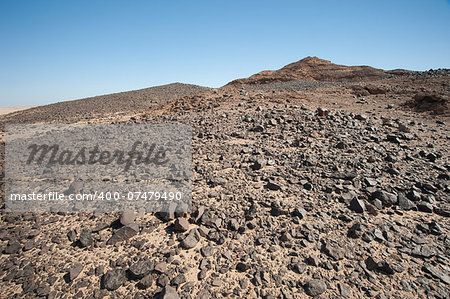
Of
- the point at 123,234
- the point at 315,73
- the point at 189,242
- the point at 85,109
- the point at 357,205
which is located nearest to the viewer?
the point at 189,242

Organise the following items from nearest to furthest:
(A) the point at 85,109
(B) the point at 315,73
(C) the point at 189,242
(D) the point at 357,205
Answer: (C) the point at 189,242
(D) the point at 357,205
(A) the point at 85,109
(B) the point at 315,73

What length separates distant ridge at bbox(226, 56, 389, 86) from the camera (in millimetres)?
24656

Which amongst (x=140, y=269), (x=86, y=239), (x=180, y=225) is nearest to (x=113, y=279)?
(x=140, y=269)

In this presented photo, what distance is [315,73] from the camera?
94.6ft

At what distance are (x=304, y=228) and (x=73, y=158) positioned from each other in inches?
208

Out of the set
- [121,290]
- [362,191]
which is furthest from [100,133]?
[362,191]

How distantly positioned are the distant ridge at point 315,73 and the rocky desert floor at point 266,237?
23.1 m

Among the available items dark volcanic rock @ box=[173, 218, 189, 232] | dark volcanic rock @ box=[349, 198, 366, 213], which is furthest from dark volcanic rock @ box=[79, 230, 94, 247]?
dark volcanic rock @ box=[349, 198, 366, 213]

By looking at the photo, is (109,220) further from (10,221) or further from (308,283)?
(308,283)

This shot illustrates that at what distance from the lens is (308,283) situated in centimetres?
236

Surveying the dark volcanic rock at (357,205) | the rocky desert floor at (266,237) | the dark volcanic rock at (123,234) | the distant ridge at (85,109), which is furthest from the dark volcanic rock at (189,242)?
the distant ridge at (85,109)

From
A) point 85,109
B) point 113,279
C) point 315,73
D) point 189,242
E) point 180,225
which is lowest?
point 113,279

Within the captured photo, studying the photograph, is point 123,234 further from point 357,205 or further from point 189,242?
point 357,205

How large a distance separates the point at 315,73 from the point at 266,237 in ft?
100
